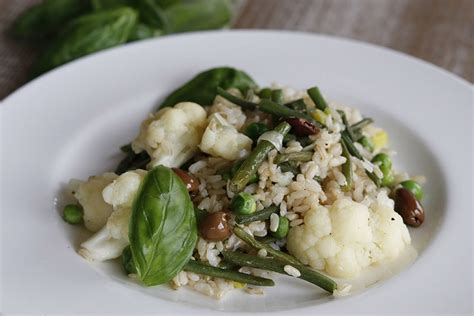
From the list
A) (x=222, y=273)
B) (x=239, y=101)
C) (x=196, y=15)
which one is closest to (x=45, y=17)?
(x=196, y=15)

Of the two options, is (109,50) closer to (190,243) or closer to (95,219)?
(95,219)

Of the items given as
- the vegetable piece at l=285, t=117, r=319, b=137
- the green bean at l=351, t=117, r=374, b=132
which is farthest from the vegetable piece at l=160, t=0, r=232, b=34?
the vegetable piece at l=285, t=117, r=319, b=137

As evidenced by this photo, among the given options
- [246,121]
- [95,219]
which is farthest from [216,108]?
[95,219]

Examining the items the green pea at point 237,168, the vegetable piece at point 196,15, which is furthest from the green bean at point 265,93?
the vegetable piece at point 196,15

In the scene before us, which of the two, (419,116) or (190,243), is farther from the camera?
(419,116)

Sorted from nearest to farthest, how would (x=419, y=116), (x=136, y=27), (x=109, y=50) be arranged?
(x=419, y=116), (x=109, y=50), (x=136, y=27)

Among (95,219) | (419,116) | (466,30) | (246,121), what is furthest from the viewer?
(466,30)

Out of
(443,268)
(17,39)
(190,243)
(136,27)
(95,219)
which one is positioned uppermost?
(443,268)

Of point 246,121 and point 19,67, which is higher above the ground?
point 246,121

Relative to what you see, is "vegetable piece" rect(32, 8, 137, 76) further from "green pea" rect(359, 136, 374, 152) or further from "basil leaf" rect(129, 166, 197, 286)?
"basil leaf" rect(129, 166, 197, 286)
